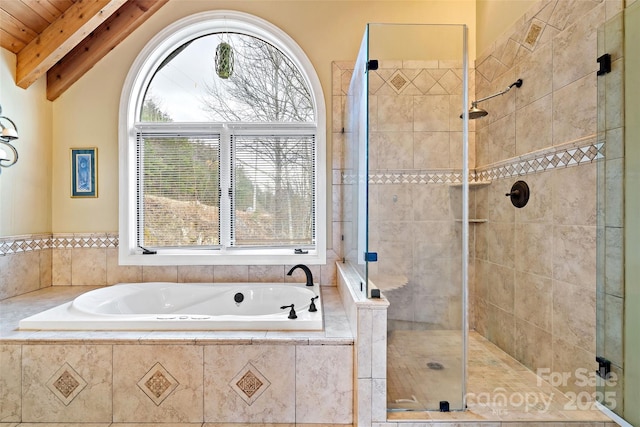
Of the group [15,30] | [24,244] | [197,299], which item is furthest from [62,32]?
[197,299]

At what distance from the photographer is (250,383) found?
1604 mm

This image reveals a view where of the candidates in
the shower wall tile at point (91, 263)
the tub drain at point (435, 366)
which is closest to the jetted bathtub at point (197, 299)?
the shower wall tile at point (91, 263)

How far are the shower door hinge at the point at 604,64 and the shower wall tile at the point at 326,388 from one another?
5.88 ft

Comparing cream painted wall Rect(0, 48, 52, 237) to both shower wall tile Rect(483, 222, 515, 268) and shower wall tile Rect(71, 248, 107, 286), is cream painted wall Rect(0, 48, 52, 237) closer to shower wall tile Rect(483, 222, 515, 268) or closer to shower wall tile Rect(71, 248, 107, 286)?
shower wall tile Rect(71, 248, 107, 286)

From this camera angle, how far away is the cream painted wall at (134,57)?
8.57ft

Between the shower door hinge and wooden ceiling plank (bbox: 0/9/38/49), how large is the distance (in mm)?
3504

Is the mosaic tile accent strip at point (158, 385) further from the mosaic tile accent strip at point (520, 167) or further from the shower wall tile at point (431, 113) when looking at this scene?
the shower wall tile at point (431, 113)

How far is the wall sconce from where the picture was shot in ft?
7.14

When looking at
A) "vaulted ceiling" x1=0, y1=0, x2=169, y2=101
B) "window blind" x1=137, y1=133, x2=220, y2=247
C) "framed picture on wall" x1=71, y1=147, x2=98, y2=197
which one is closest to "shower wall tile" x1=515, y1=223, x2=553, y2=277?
"window blind" x1=137, y1=133, x2=220, y2=247

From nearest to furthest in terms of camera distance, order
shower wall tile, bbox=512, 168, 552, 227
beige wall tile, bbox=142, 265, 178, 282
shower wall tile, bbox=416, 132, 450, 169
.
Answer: shower wall tile, bbox=416, 132, 450, 169 → shower wall tile, bbox=512, 168, 552, 227 → beige wall tile, bbox=142, 265, 178, 282

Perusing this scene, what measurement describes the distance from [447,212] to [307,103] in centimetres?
166

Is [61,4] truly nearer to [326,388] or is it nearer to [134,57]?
[134,57]

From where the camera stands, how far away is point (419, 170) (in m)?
1.88

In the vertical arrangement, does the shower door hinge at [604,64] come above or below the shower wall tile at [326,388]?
above
